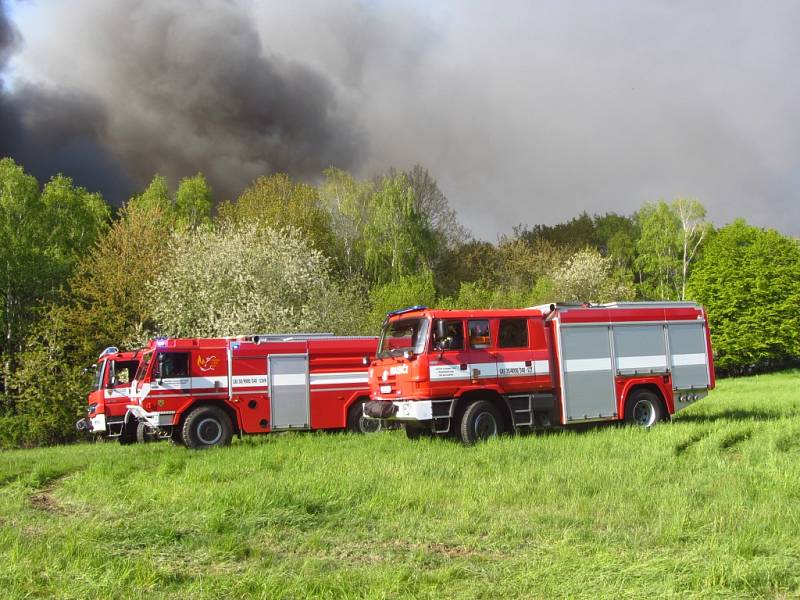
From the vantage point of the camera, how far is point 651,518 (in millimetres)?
7680

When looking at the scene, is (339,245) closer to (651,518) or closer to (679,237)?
(679,237)

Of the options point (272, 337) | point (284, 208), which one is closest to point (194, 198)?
point (284, 208)

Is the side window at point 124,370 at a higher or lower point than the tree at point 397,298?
lower

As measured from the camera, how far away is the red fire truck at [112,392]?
2098 centimetres

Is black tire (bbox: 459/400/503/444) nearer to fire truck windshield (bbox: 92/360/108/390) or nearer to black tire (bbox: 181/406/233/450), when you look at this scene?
black tire (bbox: 181/406/233/450)

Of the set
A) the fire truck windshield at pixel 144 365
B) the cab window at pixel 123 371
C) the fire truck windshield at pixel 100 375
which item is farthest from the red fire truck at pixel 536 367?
the fire truck windshield at pixel 100 375

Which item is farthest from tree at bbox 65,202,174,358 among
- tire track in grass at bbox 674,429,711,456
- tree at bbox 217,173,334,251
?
tire track in grass at bbox 674,429,711,456

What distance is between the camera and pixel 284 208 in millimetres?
45594

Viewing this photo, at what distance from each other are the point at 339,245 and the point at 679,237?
29121mm

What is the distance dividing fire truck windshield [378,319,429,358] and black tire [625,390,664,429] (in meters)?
5.41

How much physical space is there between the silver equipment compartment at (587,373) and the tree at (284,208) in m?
28.7

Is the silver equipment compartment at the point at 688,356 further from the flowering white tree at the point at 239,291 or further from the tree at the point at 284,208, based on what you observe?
the tree at the point at 284,208

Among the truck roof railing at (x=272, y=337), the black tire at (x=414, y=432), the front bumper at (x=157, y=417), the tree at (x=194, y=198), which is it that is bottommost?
the black tire at (x=414, y=432)

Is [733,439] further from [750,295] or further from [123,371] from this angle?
[750,295]
